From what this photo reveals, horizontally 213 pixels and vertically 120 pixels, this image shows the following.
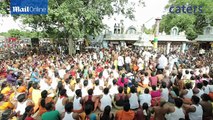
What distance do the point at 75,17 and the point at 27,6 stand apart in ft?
28.5

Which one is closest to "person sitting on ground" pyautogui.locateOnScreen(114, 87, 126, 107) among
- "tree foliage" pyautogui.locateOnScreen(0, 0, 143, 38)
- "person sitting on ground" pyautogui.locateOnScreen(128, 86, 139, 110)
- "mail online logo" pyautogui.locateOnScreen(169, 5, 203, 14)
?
"person sitting on ground" pyautogui.locateOnScreen(128, 86, 139, 110)

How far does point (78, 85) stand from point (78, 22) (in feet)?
37.1

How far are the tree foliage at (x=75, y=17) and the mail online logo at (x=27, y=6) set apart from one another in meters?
7.38

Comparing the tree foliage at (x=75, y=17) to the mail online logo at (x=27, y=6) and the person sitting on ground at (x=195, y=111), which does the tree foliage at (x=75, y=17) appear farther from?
the person sitting on ground at (x=195, y=111)

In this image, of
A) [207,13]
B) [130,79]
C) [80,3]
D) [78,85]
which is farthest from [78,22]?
[207,13]

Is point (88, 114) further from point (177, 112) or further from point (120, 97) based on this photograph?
point (177, 112)

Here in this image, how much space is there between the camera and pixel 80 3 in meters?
17.8

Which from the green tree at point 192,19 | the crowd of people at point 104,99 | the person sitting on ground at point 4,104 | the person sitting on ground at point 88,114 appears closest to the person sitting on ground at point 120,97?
the crowd of people at point 104,99

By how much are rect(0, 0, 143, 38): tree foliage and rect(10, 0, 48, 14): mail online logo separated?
Result: 7375 mm

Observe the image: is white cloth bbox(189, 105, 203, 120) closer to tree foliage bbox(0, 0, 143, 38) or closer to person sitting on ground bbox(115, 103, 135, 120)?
person sitting on ground bbox(115, 103, 135, 120)

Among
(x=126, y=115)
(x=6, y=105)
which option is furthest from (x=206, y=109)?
(x=6, y=105)

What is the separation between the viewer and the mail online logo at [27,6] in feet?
30.4

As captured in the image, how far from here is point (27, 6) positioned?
9242 mm

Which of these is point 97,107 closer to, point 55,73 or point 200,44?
point 55,73
